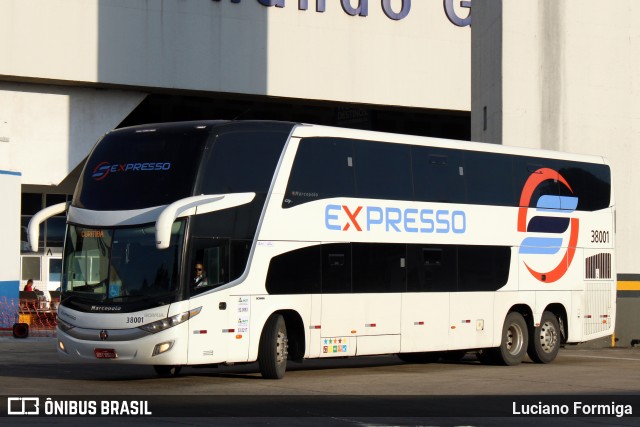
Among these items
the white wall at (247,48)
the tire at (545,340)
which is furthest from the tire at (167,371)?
the white wall at (247,48)

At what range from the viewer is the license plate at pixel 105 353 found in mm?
17469

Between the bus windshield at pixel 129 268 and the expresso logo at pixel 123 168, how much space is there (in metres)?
0.89

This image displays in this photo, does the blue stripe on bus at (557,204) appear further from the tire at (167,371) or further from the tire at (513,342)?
the tire at (167,371)

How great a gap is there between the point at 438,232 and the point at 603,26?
36.2ft

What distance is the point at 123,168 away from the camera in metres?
18.4

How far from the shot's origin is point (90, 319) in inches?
699

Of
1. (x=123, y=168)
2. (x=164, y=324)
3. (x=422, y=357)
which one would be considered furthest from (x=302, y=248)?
(x=422, y=357)

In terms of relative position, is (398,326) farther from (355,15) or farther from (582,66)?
(355,15)

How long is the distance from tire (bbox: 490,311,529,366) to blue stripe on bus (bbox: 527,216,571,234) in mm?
1706

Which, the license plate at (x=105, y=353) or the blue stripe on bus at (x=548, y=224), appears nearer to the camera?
the license plate at (x=105, y=353)

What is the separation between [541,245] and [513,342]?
77.7 inches

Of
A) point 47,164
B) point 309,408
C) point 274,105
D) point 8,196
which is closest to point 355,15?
point 274,105

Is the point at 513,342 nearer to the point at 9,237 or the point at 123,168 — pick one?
the point at 123,168

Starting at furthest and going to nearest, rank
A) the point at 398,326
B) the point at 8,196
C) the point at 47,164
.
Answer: the point at 47,164 → the point at 8,196 → the point at 398,326
